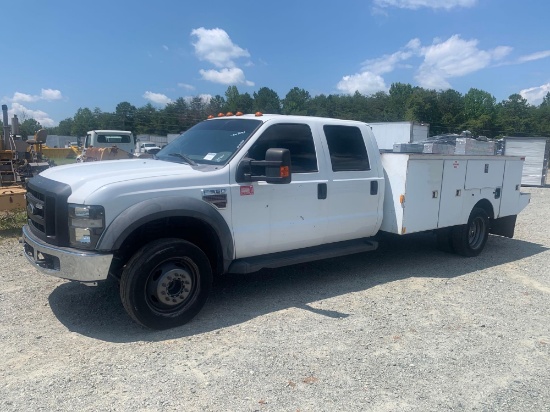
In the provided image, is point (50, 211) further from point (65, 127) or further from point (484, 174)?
point (65, 127)

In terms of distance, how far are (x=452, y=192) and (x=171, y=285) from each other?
14.3 ft

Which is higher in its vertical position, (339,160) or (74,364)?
(339,160)

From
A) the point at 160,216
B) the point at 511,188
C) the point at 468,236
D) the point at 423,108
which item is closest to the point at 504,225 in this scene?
the point at 511,188

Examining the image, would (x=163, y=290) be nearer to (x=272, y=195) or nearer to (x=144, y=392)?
(x=144, y=392)

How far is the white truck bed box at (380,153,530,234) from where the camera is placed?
19.9ft

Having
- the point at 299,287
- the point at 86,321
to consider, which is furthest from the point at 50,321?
the point at 299,287

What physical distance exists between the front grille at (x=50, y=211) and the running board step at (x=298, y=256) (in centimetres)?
164

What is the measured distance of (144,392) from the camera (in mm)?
3309

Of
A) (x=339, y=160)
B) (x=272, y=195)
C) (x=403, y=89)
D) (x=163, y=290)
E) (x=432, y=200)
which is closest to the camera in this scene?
(x=163, y=290)

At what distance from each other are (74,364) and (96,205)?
128 centimetres

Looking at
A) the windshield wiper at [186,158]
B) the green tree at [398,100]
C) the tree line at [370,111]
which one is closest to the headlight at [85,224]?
the windshield wiper at [186,158]

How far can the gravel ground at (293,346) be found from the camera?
3.31 meters

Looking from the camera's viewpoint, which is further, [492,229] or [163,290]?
[492,229]

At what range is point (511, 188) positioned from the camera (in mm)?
7812
